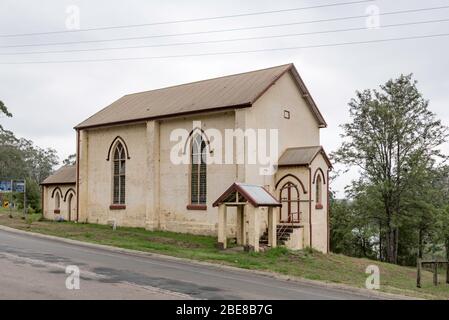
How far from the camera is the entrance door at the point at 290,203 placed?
26.6 metres

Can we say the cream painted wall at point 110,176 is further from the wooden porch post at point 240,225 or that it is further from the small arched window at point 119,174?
the wooden porch post at point 240,225

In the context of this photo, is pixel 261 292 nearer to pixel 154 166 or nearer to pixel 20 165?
pixel 154 166

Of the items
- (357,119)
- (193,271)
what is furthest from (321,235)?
(357,119)

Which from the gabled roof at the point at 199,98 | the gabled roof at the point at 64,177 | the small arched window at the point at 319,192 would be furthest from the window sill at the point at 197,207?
the gabled roof at the point at 64,177

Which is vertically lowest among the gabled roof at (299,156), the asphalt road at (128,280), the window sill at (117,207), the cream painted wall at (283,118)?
the asphalt road at (128,280)

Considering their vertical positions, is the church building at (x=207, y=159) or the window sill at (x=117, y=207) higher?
the church building at (x=207, y=159)

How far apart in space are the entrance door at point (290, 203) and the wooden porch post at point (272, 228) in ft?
9.30

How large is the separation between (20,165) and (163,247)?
71.5m

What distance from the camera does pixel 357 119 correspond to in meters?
43.1

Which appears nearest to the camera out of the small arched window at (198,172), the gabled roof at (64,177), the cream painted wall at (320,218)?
the cream painted wall at (320,218)

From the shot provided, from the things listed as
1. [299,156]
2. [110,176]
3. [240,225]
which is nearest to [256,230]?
A: [240,225]
